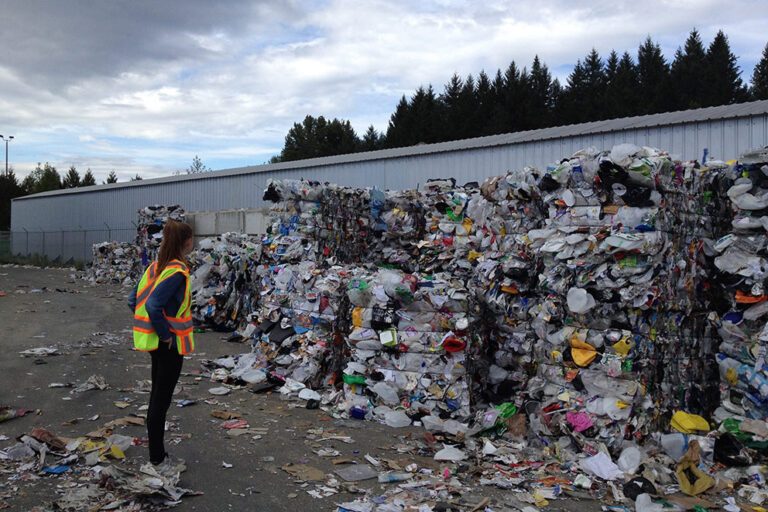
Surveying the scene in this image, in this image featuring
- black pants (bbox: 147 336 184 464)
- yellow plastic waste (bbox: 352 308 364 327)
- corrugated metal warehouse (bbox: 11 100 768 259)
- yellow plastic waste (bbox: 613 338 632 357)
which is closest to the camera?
black pants (bbox: 147 336 184 464)

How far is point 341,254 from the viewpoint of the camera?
8.04 m

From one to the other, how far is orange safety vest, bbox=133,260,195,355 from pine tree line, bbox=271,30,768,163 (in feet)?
100

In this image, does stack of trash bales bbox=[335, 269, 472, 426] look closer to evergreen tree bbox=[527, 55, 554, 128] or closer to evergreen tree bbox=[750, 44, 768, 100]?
evergreen tree bbox=[527, 55, 554, 128]

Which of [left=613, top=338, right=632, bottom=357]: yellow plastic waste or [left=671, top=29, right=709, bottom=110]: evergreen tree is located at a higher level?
[left=671, top=29, right=709, bottom=110]: evergreen tree

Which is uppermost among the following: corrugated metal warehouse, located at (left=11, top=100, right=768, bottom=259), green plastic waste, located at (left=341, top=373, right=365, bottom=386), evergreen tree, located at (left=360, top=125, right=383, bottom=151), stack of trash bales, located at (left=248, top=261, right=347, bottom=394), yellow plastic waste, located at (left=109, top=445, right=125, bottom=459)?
evergreen tree, located at (left=360, top=125, right=383, bottom=151)

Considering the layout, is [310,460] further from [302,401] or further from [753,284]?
[753,284]

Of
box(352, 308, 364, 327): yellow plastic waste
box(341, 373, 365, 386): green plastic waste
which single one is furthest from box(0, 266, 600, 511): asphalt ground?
box(352, 308, 364, 327): yellow plastic waste

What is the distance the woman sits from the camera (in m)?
3.48

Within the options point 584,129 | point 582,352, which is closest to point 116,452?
point 582,352

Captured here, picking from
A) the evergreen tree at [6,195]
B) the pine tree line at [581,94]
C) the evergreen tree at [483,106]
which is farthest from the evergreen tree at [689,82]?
the evergreen tree at [6,195]

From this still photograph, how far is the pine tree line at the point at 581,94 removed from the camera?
31.6m

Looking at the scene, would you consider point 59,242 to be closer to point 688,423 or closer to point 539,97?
point 539,97

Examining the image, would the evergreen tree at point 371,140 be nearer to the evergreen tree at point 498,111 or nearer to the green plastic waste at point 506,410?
the evergreen tree at point 498,111

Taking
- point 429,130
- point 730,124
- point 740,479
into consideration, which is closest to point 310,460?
point 740,479
